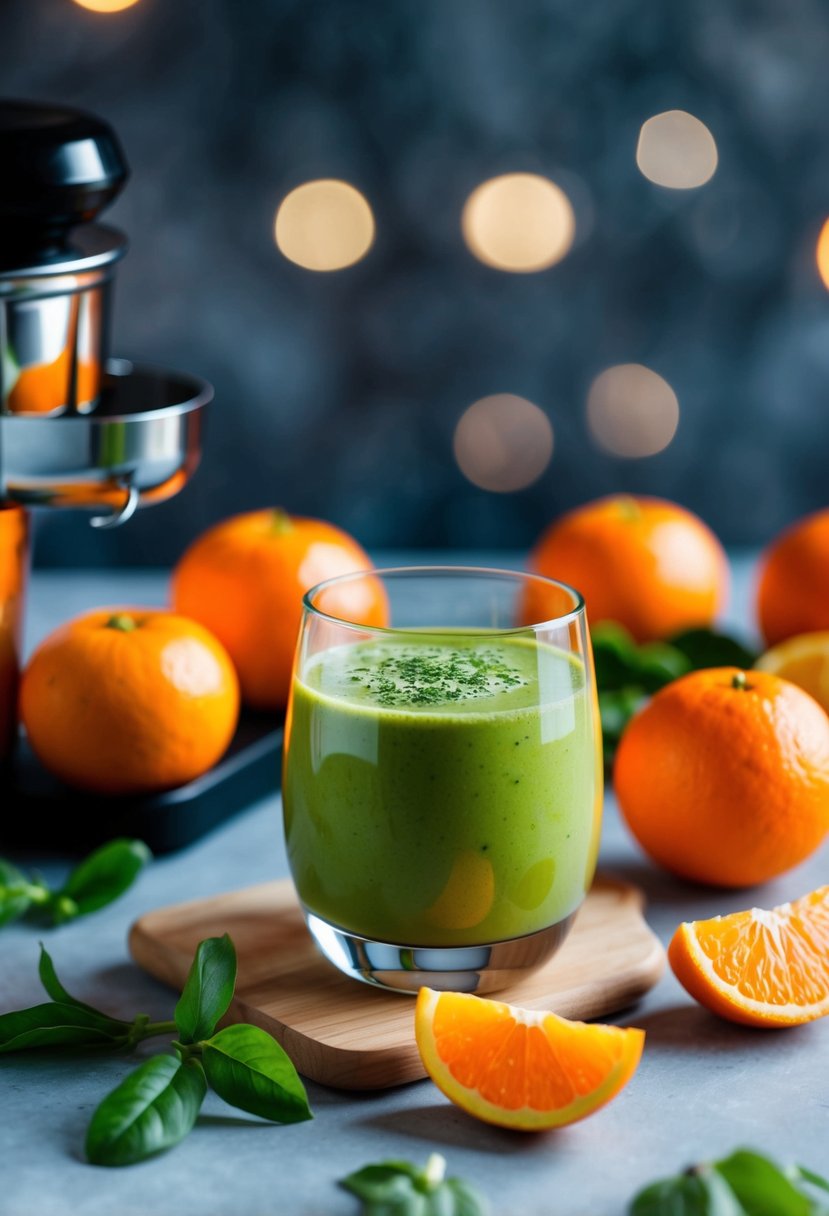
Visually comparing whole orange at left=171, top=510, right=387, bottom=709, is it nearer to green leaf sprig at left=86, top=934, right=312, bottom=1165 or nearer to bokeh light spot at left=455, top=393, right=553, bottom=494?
green leaf sprig at left=86, top=934, right=312, bottom=1165

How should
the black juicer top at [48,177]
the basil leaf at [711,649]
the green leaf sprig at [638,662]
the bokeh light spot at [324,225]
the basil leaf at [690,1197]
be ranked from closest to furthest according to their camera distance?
the basil leaf at [690,1197]
the black juicer top at [48,177]
the green leaf sprig at [638,662]
the basil leaf at [711,649]
the bokeh light spot at [324,225]

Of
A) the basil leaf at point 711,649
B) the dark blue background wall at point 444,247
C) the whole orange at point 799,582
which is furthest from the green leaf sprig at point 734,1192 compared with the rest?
the dark blue background wall at point 444,247

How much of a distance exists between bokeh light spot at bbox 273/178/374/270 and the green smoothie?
105cm

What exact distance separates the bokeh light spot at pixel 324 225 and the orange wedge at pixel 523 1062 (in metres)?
1.24

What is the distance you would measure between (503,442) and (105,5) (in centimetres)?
73

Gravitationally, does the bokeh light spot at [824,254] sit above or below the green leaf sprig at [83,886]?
above

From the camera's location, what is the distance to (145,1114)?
72 centimetres

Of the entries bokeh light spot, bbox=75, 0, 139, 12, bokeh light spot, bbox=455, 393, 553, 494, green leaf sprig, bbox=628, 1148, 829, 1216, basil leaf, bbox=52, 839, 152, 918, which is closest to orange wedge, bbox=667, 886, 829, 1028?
green leaf sprig, bbox=628, 1148, 829, 1216

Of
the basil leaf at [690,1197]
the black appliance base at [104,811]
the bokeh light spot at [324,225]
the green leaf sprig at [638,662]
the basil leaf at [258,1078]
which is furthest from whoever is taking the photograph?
the bokeh light spot at [324,225]

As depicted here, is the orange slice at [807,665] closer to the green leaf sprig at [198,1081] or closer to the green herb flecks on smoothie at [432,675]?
the green herb flecks on smoothie at [432,675]

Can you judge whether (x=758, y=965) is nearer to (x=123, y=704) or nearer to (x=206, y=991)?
(x=206, y=991)

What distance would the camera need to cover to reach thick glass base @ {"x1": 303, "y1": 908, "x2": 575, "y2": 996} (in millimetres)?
835

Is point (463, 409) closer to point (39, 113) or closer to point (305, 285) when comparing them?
point (305, 285)

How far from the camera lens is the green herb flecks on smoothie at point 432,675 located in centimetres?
81
